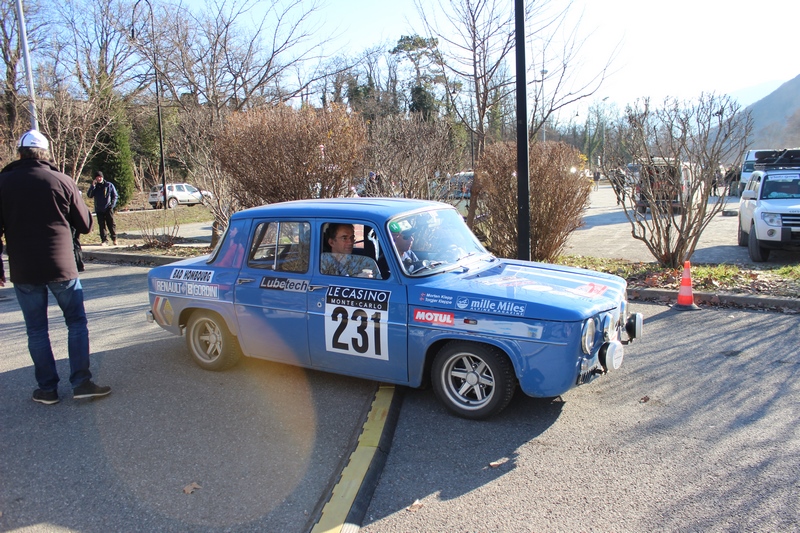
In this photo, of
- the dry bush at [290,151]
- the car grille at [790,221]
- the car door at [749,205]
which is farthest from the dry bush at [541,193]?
the car door at [749,205]

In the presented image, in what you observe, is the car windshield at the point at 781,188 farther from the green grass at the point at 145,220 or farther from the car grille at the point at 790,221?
the green grass at the point at 145,220

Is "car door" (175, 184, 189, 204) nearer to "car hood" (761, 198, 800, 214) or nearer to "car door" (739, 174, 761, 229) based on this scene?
"car door" (739, 174, 761, 229)

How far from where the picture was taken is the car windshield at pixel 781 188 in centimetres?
1119

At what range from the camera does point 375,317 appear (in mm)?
4504

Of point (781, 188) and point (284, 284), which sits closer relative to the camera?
point (284, 284)

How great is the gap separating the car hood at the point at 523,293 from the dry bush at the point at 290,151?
694 centimetres

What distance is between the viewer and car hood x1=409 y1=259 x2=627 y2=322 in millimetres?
4023

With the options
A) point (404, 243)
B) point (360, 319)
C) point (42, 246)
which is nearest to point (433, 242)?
point (404, 243)

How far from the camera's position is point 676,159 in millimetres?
9102

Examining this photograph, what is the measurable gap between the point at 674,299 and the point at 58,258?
7376 millimetres

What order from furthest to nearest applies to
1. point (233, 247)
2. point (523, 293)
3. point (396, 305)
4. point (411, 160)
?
point (411, 160)
point (233, 247)
point (396, 305)
point (523, 293)

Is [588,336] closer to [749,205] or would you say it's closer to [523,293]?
[523,293]

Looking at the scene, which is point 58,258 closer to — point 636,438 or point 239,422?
point 239,422

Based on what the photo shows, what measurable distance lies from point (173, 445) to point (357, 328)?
1.57 meters
